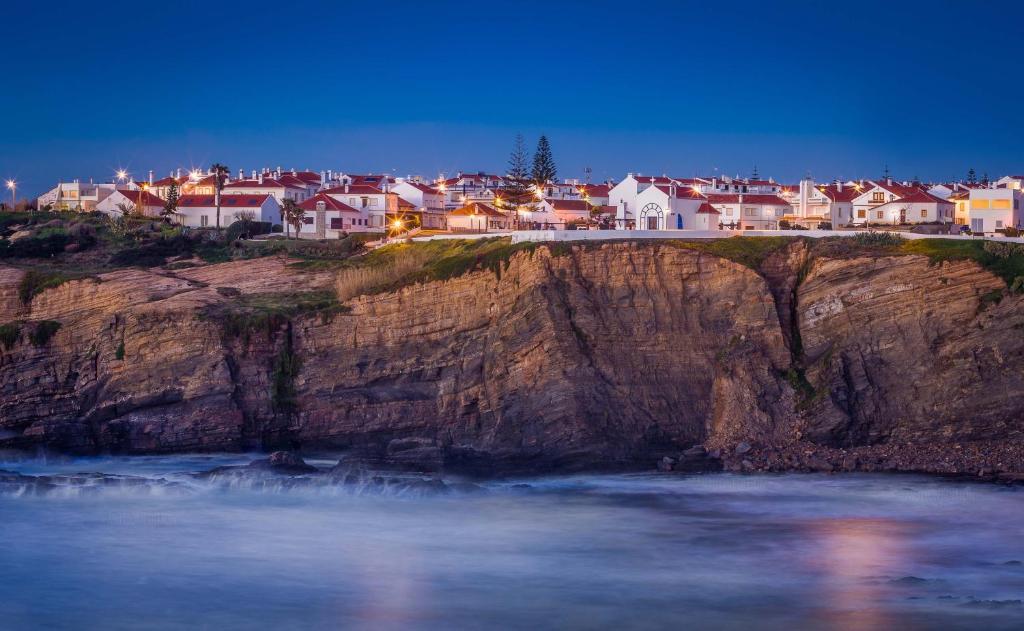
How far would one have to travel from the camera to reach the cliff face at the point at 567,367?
31.5 meters

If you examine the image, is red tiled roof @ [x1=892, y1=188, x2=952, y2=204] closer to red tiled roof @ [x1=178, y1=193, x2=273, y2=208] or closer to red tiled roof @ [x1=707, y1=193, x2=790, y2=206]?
red tiled roof @ [x1=707, y1=193, x2=790, y2=206]

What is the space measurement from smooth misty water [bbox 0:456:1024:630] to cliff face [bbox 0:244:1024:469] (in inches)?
94.6

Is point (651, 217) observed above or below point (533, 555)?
above

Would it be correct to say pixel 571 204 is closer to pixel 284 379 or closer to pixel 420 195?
pixel 420 195

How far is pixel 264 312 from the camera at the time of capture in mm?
36188

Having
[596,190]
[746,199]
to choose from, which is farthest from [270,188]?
[746,199]

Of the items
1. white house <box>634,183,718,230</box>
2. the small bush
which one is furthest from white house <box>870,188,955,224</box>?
the small bush

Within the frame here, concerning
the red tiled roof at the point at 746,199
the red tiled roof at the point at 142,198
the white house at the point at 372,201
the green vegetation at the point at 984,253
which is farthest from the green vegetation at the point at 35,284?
the red tiled roof at the point at 746,199

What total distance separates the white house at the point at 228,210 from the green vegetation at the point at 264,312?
23.2 m

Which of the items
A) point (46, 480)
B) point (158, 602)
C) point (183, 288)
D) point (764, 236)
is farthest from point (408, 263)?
point (158, 602)

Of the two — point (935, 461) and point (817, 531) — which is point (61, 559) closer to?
point (817, 531)

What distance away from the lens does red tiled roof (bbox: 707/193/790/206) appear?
5750 centimetres

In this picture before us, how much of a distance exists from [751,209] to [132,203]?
30.9 m

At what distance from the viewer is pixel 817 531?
84.2ft
